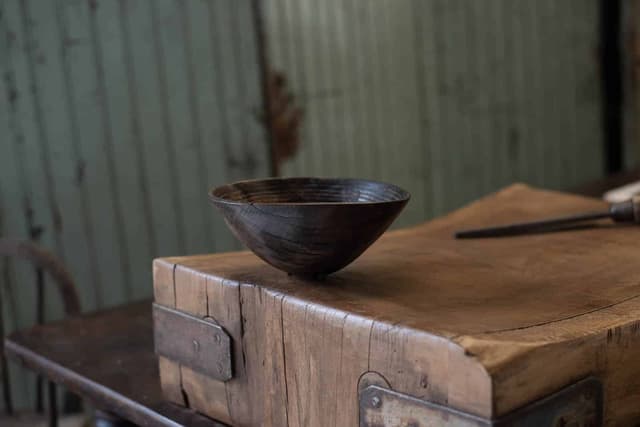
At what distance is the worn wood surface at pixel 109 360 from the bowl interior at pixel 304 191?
30cm

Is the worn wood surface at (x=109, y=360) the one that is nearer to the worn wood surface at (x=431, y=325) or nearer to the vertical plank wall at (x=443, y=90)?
the worn wood surface at (x=431, y=325)

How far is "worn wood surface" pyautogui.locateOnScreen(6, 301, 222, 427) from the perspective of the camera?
3.90 ft

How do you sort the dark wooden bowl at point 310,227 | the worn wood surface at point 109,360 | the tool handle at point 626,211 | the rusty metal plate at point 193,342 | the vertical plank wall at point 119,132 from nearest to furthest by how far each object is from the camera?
the dark wooden bowl at point 310,227, the rusty metal plate at point 193,342, the worn wood surface at point 109,360, the tool handle at point 626,211, the vertical plank wall at point 119,132

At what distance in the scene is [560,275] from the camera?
1094 mm

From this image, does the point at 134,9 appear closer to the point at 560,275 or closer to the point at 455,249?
the point at 455,249

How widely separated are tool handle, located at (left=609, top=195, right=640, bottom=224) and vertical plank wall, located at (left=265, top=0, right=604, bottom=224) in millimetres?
1869

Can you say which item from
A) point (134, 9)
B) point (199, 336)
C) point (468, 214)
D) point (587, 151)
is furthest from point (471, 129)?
point (199, 336)

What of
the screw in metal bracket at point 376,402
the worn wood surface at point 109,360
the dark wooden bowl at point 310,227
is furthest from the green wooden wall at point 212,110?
the screw in metal bracket at point 376,402

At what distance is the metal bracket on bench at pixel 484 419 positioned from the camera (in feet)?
2.65

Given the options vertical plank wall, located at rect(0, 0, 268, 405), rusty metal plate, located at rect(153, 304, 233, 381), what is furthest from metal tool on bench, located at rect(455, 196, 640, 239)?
vertical plank wall, located at rect(0, 0, 268, 405)

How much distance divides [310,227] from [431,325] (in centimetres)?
19

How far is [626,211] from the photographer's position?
4.44 ft

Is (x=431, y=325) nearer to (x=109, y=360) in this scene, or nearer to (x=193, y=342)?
(x=193, y=342)

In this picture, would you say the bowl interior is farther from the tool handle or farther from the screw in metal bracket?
the tool handle
